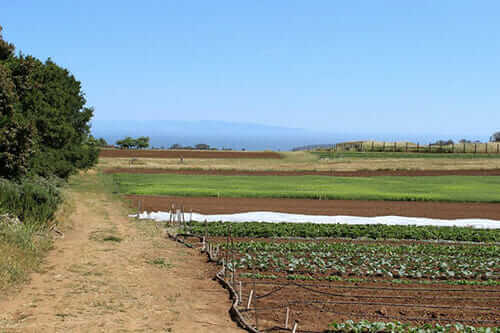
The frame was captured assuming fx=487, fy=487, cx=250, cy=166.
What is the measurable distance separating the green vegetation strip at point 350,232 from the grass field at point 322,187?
1290 centimetres

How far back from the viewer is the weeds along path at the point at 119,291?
11381mm

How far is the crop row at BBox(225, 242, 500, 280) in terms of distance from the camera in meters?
16.7

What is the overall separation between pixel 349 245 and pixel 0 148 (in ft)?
53.3

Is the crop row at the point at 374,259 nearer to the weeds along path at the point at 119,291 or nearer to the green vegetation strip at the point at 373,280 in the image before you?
the green vegetation strip at the point at 373,280

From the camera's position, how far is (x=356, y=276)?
53.6 feet

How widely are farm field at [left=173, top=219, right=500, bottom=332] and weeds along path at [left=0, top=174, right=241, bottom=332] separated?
45.8 inches

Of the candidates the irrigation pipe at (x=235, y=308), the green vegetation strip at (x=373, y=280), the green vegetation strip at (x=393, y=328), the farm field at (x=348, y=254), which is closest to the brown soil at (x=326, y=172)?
the farm field at (x=348, y=254)

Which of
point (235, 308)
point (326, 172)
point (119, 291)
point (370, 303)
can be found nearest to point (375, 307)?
point (370, 303)

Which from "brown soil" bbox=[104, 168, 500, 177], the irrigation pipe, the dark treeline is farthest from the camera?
"brown soil" bbox=[104, 168, 500, 177]

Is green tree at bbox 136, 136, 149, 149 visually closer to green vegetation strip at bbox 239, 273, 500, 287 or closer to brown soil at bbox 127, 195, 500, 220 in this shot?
brown soil at bbox 127, 195, 500, 220

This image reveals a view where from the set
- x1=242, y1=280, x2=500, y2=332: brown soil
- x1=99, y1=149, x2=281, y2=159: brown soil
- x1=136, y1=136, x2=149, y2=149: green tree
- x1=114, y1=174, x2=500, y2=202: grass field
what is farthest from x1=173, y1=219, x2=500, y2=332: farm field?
x1=136, y1=136, x2=149, y2=149: green tree

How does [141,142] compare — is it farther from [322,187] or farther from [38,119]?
[38,119]

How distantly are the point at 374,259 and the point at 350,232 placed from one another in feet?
18.9

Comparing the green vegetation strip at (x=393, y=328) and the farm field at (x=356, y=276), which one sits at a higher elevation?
the green vegetation strip at (x=393, y=328)
